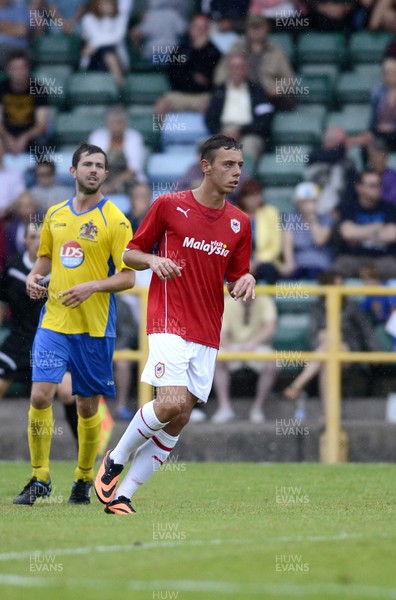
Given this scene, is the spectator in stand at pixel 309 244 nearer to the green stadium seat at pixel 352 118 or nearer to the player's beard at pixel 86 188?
the green stadium seat at pixel 352 118

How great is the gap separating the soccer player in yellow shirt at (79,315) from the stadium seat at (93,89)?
9.63 metres

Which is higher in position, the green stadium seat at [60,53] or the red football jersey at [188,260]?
the green stadium seat at [60,53]

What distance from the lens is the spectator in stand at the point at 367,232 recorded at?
15.1m

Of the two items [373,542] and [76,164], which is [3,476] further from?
[373,542]

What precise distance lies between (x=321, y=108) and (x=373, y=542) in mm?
11486

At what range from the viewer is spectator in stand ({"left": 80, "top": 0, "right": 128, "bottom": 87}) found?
18.8 metres

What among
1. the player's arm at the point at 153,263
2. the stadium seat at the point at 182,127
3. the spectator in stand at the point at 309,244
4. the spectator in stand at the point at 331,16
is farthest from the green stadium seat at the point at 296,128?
the player's arm at the point at 153,263

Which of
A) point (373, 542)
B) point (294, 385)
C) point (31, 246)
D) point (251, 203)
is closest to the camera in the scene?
point (373, 542)

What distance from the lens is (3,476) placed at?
11.6 metres

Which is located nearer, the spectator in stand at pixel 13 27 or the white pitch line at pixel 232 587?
the white pitch line at pixel 232 587

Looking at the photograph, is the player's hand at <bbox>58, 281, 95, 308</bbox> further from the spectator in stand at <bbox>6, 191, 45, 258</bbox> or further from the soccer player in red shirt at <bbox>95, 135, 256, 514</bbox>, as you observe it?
the spectator in stand at <bbox>6, 191, 45, 258</bbox>

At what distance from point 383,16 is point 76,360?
10567mm

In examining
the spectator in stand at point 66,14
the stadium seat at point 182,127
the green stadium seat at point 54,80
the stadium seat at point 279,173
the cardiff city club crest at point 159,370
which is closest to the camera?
the cardiff city club crest at point 159,370

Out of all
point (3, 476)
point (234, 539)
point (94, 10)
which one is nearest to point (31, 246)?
point (3, 476)
